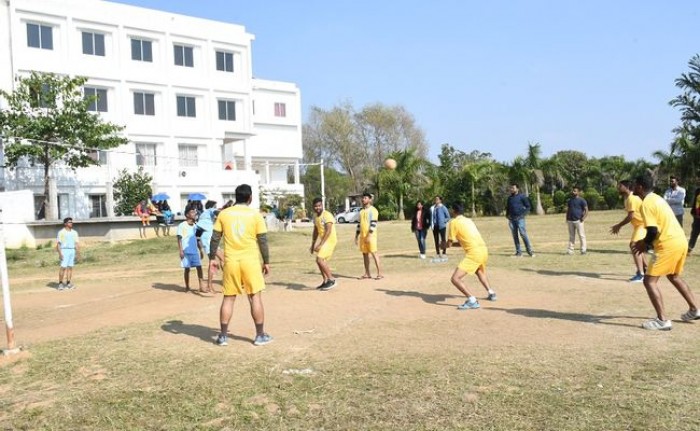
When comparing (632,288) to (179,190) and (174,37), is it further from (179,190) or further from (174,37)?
(174,37)

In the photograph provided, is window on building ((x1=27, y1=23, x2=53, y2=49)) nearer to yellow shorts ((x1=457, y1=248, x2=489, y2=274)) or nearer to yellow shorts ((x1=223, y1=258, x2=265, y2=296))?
yellow shorts ((x1=223, y1=258, x2=265, y2=296))

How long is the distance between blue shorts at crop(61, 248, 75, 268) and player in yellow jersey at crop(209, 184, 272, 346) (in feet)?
26.5

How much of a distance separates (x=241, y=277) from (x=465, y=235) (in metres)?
3.83

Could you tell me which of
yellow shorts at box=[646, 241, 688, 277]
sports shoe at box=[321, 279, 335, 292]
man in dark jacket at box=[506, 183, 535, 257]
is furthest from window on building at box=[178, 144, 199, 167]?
yellow shorts at box=[646, 241, 688, 277]

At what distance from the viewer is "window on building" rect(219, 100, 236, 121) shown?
4178 cm

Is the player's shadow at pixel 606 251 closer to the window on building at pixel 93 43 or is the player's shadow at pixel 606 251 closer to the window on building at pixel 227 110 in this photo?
the window on building at pixel 227 110

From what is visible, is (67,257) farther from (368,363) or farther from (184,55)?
(184,55)

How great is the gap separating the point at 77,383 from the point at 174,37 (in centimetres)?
3613

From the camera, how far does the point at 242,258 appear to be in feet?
25.4

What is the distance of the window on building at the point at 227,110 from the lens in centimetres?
4178

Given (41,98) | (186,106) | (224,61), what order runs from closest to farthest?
(41,98), (186,106), (224,61)

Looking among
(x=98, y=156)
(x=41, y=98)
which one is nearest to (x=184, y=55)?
(x=98, y=156)

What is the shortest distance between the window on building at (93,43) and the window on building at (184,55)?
4624mm

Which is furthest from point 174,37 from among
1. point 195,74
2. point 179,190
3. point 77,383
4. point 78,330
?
point 77,383
